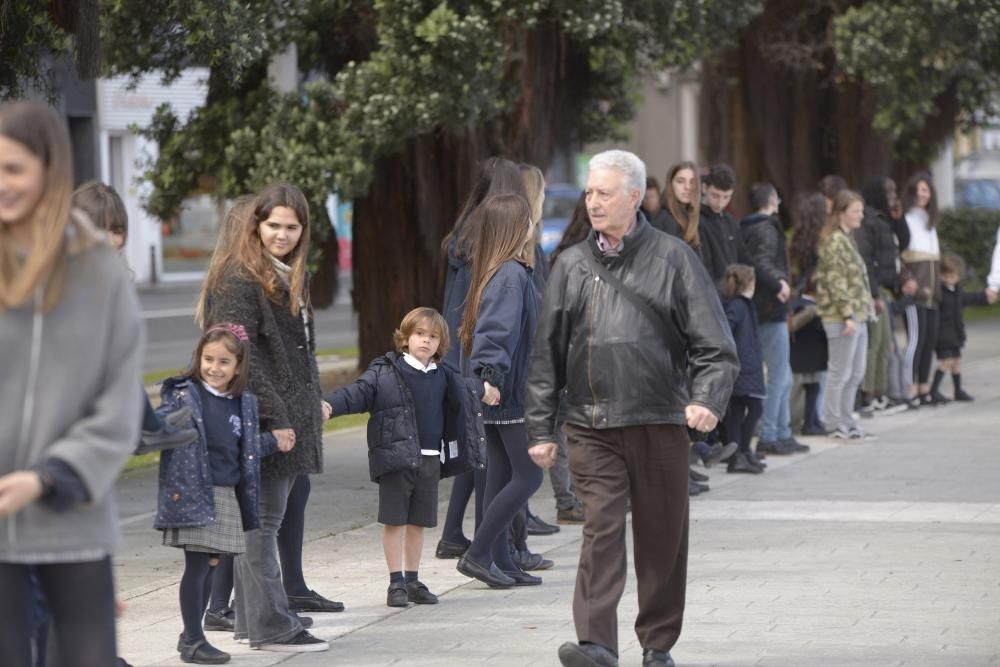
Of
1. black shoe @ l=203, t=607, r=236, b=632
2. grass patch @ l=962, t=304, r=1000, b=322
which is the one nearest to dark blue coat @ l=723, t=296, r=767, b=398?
black shoe @ l=203, t=607, r=236, b=632

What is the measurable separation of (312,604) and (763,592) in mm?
1894

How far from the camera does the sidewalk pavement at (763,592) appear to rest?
6.64m

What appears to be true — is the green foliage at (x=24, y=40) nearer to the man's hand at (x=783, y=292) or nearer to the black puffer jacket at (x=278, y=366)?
the black puffer jacket at (x=278, y=366)

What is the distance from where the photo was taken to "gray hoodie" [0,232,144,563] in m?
3.87

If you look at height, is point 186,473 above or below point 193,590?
above

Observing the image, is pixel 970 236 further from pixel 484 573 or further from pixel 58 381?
pixel 58 381

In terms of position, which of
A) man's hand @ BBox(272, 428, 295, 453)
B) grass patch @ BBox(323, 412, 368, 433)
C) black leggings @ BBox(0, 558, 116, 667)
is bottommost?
grass patch @ BBox(323, 412, 368, 433)

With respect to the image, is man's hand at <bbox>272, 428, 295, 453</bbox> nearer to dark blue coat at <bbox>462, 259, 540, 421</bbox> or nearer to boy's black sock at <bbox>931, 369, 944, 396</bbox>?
dark blue coat at <bbox>462, 259, 540, 421</bbox>

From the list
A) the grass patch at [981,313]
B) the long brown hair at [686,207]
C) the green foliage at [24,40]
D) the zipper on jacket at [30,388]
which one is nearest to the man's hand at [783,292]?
the long brown hair at [686,207]

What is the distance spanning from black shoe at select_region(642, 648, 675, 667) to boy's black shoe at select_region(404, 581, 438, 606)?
1.54 m

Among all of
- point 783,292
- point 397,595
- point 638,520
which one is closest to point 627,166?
point 638,520

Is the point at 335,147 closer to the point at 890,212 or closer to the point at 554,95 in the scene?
the point at 554,95

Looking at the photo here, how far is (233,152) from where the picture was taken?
50.9 ft

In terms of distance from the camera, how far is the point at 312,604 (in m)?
7.44
